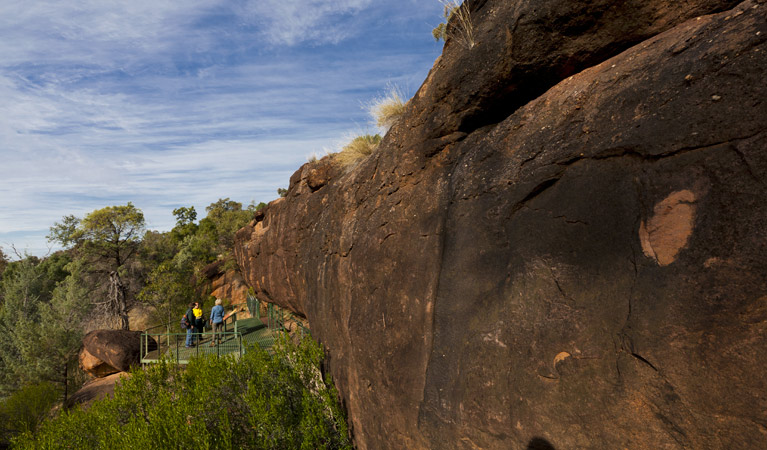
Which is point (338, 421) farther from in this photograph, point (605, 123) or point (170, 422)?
point (605, 123)

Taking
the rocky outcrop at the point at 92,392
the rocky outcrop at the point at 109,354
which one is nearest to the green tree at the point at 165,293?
the rocky outcrop at the point at 109,354

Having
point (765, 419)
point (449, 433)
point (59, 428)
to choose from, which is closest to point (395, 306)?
point (449, 433)

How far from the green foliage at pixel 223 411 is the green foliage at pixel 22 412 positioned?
259 inches

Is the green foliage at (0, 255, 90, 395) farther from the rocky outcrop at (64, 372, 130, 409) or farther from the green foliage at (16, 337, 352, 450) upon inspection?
the green foliage at (16, 337, 352, 450)

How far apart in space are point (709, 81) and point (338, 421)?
5649 millimetres

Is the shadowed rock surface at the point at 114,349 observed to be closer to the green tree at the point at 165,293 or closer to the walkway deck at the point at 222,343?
the walkway deck at the point at 222,343

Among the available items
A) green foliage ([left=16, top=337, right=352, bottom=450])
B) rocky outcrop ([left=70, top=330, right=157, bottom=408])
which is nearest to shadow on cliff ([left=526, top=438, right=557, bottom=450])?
green foliage ([left=16, top=337, right=352, bottom=450])

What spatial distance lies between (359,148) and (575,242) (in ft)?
21.1

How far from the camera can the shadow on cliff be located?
9.49 ft

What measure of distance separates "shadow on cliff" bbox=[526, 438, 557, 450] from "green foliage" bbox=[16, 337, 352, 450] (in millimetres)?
3304

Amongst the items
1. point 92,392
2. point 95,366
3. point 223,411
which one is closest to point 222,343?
point 92,392

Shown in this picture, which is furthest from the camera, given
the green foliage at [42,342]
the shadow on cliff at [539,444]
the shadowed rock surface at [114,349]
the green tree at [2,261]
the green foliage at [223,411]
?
the green tree at [2,261]

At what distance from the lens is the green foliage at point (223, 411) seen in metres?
5.65

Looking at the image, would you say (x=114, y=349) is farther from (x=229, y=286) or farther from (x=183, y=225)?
(x=183, y=225)
